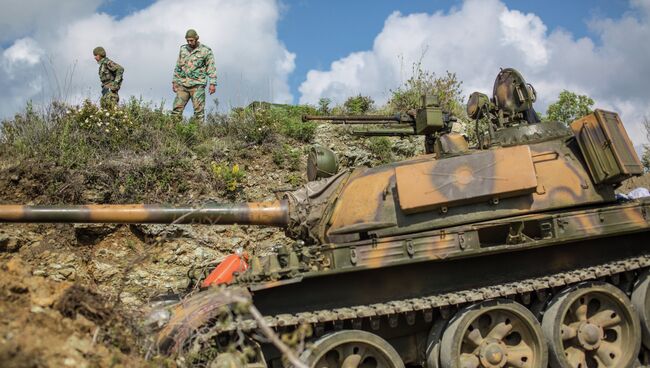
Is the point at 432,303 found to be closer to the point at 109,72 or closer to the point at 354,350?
the point at 354,350

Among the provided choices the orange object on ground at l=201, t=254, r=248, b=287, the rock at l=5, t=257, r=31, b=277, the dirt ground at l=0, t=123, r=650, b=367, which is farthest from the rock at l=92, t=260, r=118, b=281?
the rock at l=5, t=257, r=31, b=277

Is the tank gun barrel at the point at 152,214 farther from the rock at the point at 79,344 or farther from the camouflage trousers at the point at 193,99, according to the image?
the camouflage trousers at the point at 193,99

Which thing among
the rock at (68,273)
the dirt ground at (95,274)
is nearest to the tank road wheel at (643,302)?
the dirt ground at (95,274)

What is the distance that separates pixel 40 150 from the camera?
10469mm

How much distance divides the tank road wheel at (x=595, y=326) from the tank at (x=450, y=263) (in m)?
0.02

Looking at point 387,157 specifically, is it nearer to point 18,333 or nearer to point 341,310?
point 341,310

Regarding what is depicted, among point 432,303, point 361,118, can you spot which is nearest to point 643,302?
point 432,303

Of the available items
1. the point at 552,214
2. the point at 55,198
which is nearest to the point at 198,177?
the point at 55,198

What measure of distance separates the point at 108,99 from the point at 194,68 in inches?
77.9

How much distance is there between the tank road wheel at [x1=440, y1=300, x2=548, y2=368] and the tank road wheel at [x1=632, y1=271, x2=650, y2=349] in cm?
154

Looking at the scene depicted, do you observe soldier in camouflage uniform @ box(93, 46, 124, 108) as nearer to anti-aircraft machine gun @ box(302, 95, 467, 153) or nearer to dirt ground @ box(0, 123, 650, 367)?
dirt ground @ box(0, 123, 650, 367)

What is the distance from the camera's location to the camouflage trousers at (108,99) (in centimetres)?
1196

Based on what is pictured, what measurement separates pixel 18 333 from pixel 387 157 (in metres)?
10.3

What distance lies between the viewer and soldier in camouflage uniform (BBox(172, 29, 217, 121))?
13109 millimetres
